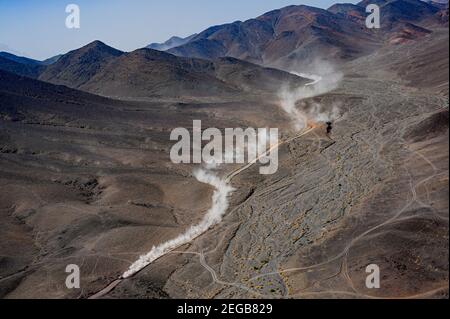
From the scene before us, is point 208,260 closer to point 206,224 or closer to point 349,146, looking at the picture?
point 206,224

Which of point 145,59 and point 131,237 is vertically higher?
point 145,59

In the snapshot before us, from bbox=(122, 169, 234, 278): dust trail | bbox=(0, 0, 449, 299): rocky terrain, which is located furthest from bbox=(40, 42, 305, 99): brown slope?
bbox=(122, 169, 234, 278): dust trail

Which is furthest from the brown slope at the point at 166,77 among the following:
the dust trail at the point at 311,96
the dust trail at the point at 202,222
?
the dust trail at the point at 202,222

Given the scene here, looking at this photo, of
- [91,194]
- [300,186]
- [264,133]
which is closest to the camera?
[300,186]

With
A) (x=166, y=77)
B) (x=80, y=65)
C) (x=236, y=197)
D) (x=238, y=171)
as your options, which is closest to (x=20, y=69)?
(x=80, y=65)
